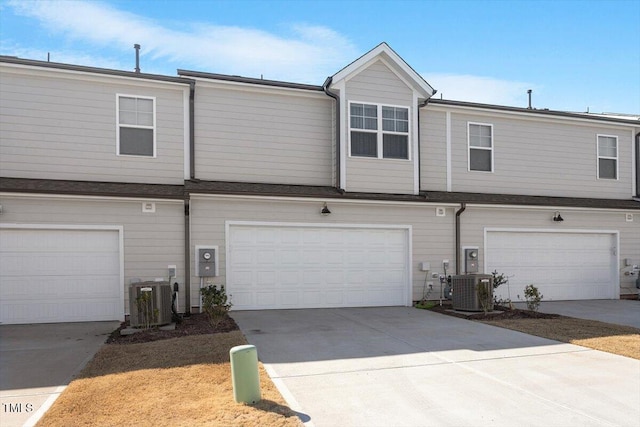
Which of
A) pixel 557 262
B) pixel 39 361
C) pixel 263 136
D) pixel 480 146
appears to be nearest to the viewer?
pixel 39 361

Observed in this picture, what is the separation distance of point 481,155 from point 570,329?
19.4ft

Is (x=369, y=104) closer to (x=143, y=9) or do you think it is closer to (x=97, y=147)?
(x=143, y=9)

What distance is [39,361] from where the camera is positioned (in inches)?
267

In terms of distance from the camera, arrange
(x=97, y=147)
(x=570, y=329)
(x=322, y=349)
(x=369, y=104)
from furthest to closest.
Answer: (x=369, y=104)
(x=97, y=147)
(x=570, y=329)
(x=322, y=349)

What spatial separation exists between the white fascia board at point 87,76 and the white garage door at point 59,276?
3341 millimetres

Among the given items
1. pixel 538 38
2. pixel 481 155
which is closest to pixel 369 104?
pixel 481 155

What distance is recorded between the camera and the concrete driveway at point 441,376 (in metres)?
4.79

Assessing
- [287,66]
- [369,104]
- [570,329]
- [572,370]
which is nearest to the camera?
[572,370]

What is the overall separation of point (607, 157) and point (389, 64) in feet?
25.7

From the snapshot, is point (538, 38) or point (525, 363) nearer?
point (525, 363)

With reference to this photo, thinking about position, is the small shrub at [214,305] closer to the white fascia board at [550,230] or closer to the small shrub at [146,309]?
the small shrub at [146,309]

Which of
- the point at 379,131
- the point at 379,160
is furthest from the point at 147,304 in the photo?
the point at 379,131

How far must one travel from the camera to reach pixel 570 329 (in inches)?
356

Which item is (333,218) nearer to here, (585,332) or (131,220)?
(131,220)
